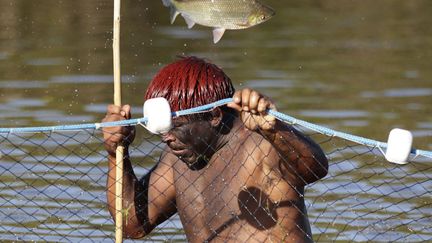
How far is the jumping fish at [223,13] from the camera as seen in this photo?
22.1 feet

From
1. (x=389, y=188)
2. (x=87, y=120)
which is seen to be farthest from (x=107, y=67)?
(x=389, y=188)

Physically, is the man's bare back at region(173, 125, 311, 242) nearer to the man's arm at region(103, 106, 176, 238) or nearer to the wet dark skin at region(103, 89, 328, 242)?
the wet dark skin at region(103, 89, 328, 242)

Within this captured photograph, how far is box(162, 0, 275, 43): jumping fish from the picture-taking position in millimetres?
6742

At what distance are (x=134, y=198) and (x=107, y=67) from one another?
871cm

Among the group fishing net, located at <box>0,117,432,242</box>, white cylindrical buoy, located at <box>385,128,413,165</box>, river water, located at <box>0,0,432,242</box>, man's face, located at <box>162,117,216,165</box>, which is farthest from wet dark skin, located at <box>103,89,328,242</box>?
fishing net, located at <box>0,117,432,242</box>

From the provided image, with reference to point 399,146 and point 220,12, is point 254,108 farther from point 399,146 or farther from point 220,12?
point 220,12

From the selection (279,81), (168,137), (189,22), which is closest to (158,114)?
(168,137)

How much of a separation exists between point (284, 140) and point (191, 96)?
0.61m

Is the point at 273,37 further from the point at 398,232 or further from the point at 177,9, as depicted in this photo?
the point at 177,9

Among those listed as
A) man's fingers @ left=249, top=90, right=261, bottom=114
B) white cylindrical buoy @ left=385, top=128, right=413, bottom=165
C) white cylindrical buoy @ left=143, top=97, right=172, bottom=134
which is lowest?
white cylindrical buoy @ left=143, top=97, right=172, bottom=134

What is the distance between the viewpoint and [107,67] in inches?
598

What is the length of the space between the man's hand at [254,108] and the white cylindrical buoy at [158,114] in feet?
1.11

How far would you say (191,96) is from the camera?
19.9ft

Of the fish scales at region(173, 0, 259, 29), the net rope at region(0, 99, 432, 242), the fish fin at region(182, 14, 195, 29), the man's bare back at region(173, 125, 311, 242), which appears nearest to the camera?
the man's bare back at region(173, 125, 311, 242)
